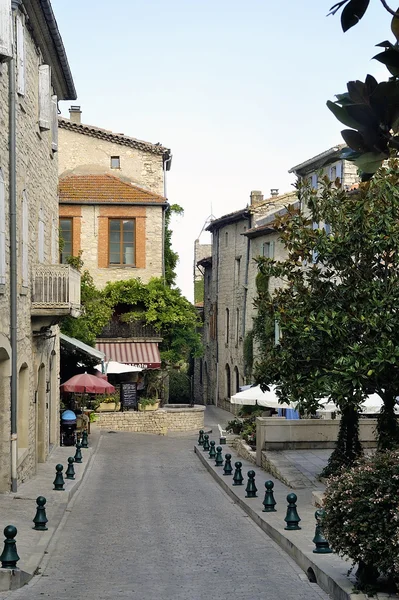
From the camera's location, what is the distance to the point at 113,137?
44.7 meters

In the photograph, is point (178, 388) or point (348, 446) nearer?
point (348, 446)

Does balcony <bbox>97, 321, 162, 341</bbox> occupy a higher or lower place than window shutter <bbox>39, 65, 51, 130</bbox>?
lower

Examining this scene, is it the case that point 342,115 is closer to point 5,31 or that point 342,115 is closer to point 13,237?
point 5,31

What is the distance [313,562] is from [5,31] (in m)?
9.65

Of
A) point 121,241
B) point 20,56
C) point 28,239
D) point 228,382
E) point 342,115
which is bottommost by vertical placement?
point 228,382

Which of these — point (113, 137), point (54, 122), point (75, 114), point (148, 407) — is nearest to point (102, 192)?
point (113, 137)

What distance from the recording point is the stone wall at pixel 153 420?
37.2m

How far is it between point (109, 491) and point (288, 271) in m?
6.53

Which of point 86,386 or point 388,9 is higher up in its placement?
point 388,9

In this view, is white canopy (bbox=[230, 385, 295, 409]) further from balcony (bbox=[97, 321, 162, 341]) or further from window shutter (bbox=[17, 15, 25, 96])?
balcony (bbox=[97, 321, 162, 341])

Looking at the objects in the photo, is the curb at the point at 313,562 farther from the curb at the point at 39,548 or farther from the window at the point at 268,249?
the window at the point at 268,249

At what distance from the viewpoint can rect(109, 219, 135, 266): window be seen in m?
42.6

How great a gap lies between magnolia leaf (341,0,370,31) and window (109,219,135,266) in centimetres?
3922

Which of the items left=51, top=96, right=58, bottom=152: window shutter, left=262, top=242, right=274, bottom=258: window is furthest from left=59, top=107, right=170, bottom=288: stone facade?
left=51, top=96, right=58, bottom=152: window shutter
